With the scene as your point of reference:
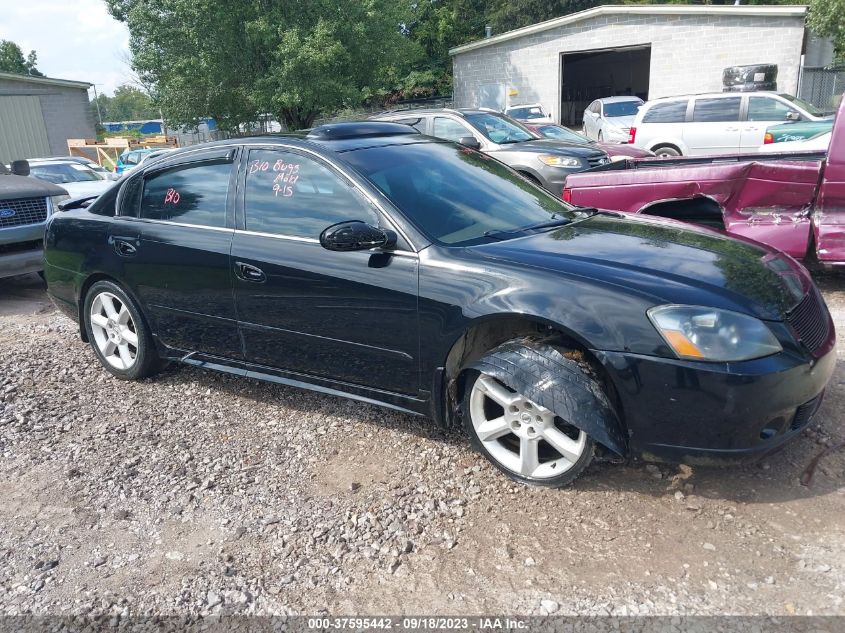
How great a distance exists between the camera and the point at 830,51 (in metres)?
29.5

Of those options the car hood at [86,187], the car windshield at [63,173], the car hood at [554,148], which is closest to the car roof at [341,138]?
the car hood at [554,148]

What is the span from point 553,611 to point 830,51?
34.1m

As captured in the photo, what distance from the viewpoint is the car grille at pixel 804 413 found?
9.69 ft

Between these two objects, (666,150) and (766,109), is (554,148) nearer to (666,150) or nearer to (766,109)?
(666,150)

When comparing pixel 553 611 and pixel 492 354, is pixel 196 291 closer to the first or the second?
pixel 492 354

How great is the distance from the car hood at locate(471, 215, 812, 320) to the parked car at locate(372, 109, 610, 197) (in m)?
5.24

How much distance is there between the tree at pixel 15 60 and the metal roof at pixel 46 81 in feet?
226

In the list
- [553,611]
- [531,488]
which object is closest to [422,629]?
[553,611]

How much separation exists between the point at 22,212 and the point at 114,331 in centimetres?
392

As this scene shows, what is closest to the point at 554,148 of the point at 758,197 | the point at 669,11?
the point at 758,197

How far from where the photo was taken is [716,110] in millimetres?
13969

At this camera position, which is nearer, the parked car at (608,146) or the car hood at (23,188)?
the car hood at (23,188)

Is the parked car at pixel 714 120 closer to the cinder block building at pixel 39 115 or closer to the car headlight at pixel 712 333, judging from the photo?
the car headlight at pixel 712 333

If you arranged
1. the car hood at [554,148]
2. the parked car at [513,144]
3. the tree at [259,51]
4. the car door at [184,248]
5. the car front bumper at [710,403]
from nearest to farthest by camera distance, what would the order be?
the car front bumper at [710,403], the car door at [184,248], the parked car at [513,144], the car hood at [554,148], the tree at [259,51]
